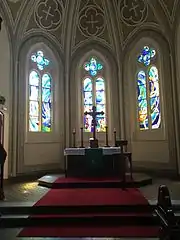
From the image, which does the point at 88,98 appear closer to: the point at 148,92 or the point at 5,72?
the point at 148,92

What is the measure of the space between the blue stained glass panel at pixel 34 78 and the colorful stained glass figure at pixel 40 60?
1.30 ft

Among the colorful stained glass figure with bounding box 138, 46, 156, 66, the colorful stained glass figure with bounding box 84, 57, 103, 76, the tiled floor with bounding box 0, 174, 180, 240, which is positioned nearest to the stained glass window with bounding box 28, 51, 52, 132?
the colorful stained glass figure with bounding box 84, 57, 103, 76

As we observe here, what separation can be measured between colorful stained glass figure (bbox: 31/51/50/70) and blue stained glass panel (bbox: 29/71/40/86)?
0.39 meters

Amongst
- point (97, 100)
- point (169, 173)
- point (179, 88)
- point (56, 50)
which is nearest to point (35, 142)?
point (97, 100)

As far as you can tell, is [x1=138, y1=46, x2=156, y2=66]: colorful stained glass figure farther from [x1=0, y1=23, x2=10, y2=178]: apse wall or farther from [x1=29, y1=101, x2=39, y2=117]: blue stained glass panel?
[x1=0, y1=23, x2=10, y2=178]: apse wall

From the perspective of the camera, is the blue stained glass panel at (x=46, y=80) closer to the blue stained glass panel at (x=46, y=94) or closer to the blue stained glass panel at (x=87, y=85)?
the blue stained glass panel at (x=46, y=94)

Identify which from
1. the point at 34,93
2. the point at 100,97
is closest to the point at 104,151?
the point at 100,97

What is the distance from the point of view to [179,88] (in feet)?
33.2

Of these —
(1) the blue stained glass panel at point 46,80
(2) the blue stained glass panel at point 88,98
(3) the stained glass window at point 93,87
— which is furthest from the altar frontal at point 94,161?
(1) the blue stained glass panel at point 46,80

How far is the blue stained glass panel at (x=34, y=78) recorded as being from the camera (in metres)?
11.5

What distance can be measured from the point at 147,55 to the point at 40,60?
514cm

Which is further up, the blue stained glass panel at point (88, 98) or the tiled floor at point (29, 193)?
the blue stained glass panel at point (88, 98)

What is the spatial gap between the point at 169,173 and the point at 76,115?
197 inches

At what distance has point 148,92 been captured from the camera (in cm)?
1144
